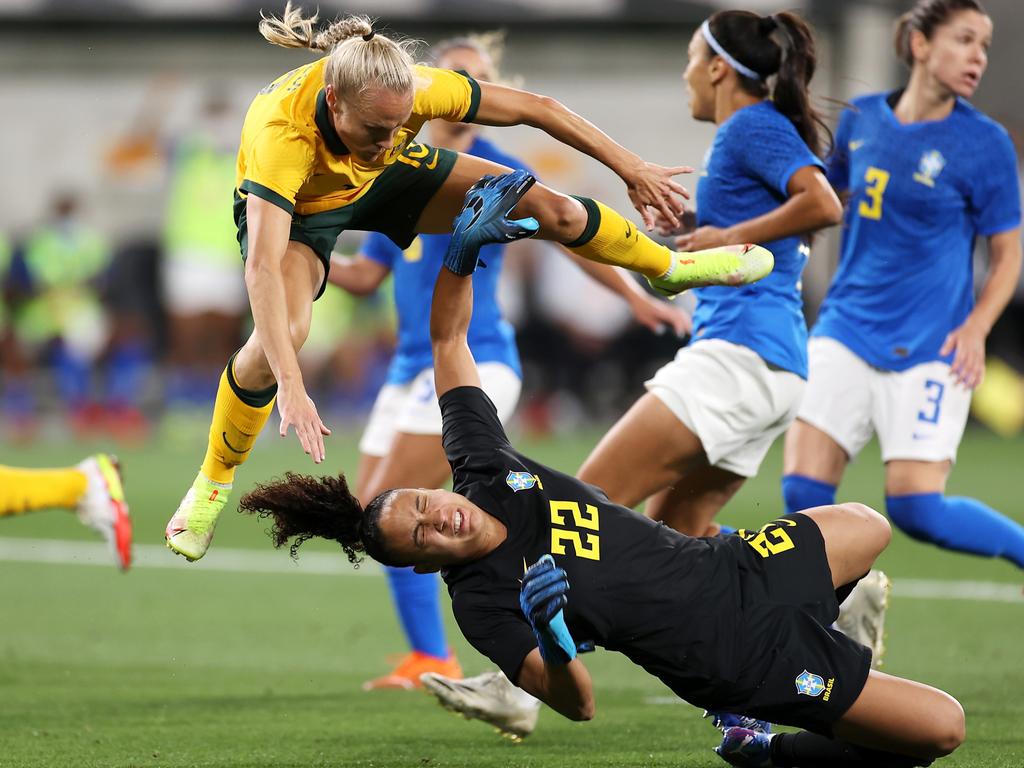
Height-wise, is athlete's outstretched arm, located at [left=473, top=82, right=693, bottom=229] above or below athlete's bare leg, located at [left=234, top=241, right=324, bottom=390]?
above

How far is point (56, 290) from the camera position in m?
17.7

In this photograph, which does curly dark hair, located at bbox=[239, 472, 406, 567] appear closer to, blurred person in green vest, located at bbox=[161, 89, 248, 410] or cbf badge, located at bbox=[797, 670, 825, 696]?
cbf badge, located at bbox=[797, 670, 825, 696]

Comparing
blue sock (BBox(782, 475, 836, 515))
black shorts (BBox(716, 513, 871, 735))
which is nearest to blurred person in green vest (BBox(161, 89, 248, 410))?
blue sock (BBox(782, 475, 836, 515))

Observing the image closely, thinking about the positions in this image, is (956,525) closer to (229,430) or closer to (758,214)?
(758,214)

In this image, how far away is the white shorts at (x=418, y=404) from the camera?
645 centimetres

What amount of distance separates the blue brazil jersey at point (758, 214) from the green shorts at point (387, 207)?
1.00 meters

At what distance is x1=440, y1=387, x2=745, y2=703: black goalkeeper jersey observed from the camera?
13.7 ft

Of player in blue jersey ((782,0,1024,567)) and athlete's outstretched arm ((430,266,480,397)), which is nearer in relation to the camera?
athlete's outstretched arm ((430,266,480,397))

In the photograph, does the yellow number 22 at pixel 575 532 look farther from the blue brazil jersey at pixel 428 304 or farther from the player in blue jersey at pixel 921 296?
the blue brazil jersey at pixel 428 304

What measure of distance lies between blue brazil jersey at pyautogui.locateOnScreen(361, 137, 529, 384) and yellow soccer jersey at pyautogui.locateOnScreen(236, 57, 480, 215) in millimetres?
1747


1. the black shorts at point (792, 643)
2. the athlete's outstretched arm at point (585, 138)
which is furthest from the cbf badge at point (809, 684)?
the athlete's outstretched arm at point (585, 138)

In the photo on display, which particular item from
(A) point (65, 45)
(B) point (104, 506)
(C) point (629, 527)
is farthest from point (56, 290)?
(C) point (629, 527)

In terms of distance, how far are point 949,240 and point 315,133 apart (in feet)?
9.37

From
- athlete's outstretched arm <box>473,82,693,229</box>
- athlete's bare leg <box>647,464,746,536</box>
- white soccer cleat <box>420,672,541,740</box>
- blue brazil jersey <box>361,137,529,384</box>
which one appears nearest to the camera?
athlete's outstretched arm <box>473,82,693,229</box>
